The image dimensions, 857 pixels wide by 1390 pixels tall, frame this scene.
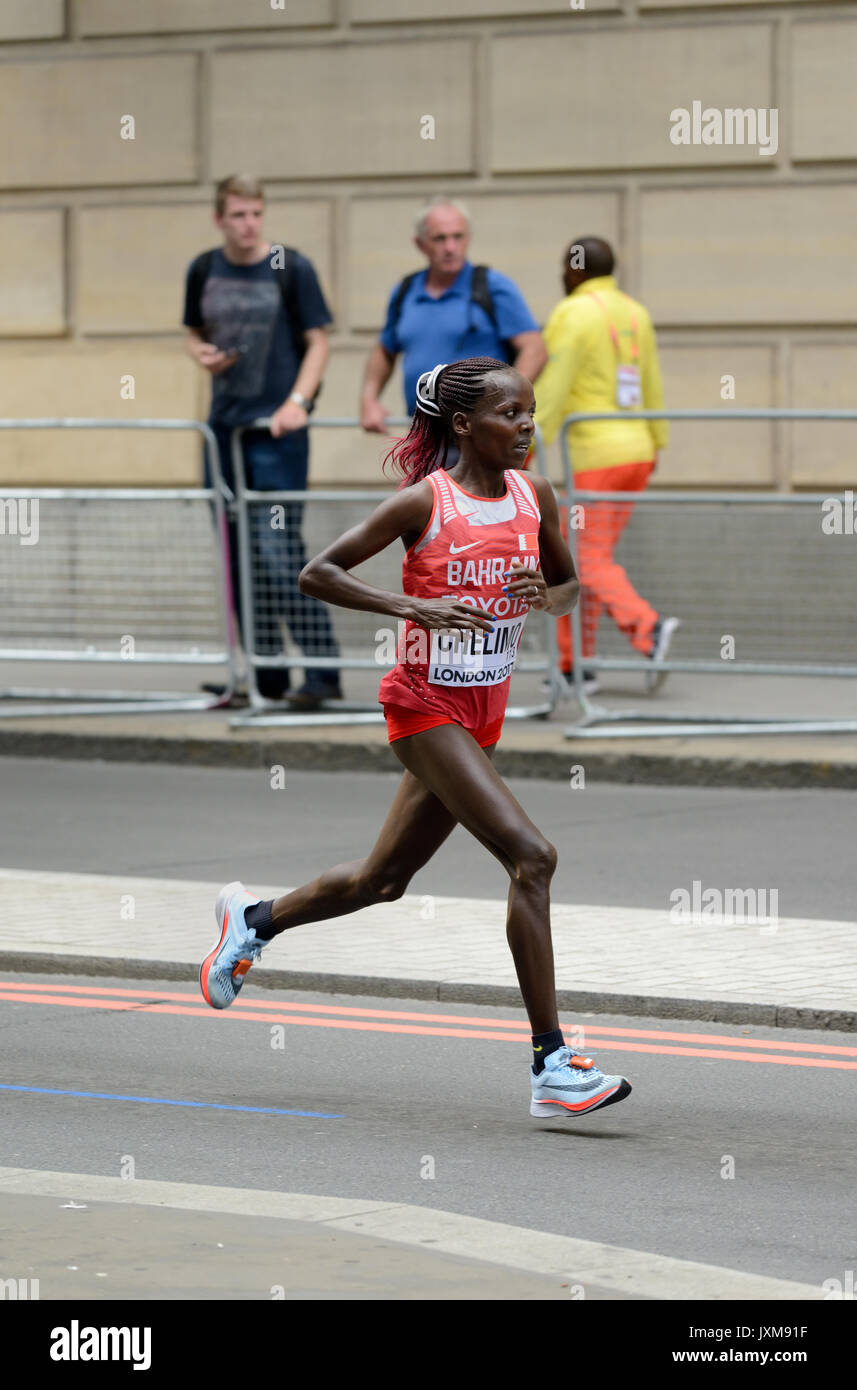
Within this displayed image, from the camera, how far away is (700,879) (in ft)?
30.6

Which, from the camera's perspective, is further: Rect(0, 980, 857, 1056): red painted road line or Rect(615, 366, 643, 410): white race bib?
Rect(615, 366, 643, 410): white race bib

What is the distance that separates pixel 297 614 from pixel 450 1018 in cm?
577

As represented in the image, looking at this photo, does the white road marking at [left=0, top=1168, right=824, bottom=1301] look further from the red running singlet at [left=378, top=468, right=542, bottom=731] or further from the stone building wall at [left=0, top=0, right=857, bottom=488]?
the stone building wall at [left=0, top=0, right=857, bottom=488]

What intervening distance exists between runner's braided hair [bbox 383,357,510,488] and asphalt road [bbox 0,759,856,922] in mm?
2714

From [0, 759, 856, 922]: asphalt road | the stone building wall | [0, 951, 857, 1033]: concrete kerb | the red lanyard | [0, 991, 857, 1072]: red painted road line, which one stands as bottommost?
[0, 991, 857, 1072]: red painted road line

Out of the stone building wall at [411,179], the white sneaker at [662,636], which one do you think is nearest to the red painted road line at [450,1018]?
the white sneaker at [662,636]

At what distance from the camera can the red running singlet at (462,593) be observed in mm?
6266

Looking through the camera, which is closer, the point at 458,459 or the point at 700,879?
the point at 458,459

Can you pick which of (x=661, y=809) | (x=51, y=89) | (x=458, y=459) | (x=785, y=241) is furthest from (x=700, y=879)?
(x=51, y=89)

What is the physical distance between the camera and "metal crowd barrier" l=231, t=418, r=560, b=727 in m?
12.8

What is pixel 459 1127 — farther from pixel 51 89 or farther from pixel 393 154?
pixel 51 89

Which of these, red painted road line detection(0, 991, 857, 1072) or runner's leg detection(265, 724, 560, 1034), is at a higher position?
A: runner's leg detection(265, 724, 560, 1034)

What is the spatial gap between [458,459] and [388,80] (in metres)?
10.1

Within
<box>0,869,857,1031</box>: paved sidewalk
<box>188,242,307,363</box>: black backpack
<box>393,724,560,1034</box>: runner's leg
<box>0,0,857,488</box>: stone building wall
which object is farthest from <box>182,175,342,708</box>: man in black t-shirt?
<box>393,724,560,1034</box>: runner's leg
